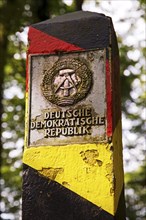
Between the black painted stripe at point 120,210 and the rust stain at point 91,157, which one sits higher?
the rust stain at point 91,157

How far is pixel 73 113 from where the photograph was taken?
3.08m

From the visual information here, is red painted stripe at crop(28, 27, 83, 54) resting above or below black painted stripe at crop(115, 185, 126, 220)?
above

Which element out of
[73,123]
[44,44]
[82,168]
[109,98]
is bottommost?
[82,168]

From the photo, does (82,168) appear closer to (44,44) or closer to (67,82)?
(67,82)

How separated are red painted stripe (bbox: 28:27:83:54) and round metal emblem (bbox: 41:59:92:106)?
0.10 metres

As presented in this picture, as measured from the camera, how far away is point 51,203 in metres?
2.92

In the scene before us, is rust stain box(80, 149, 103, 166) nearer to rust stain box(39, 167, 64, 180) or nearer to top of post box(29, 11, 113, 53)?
rust stain box(39, 167, 64, 180)

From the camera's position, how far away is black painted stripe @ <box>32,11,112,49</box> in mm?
3188

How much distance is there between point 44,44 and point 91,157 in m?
0.96

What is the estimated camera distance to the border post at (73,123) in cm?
288

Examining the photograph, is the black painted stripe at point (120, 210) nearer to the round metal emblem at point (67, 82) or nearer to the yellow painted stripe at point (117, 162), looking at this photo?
the yellow painted stripe at point (117, 162)

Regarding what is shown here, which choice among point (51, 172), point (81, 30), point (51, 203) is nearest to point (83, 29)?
point (81, 30)

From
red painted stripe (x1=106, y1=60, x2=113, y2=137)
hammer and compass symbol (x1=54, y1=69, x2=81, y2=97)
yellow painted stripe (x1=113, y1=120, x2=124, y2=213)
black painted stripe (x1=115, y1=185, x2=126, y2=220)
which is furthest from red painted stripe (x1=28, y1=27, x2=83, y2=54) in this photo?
black painted stripe (x1=115, y1=185, x2=126, y2=220)

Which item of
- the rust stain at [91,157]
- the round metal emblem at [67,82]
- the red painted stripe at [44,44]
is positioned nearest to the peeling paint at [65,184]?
the rust stain at [91,157]
